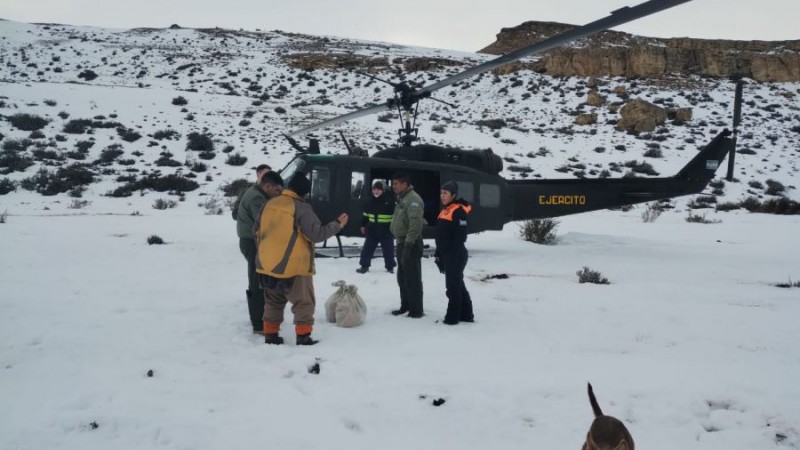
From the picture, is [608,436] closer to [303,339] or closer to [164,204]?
[303,339]

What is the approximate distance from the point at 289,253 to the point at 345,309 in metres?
1.20

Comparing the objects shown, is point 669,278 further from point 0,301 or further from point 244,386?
point 0,301

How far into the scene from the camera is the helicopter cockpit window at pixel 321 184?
31.9 ft

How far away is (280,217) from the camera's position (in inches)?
191

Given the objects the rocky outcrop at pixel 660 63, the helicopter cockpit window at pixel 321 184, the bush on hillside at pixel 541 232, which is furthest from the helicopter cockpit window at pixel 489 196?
the rocky outcrop at pixel 660 63

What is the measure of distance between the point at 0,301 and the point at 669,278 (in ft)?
32.7

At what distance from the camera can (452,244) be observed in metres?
5.75

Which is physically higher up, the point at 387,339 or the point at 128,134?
the point at 128,134

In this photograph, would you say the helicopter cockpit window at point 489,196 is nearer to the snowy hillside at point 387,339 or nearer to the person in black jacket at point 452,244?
the snowy hillside at point 387,339

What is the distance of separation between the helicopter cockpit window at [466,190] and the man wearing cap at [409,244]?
4.33m

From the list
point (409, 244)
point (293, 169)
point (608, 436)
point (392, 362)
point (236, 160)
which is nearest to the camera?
point (608, 436)

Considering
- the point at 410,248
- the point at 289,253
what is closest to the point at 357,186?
the point at 410,248

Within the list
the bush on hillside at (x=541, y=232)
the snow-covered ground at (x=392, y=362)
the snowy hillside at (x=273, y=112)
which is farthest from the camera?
the snowy hillside at (x=273, y=112)

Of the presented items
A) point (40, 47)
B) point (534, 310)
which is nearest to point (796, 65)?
point (534, 310)
